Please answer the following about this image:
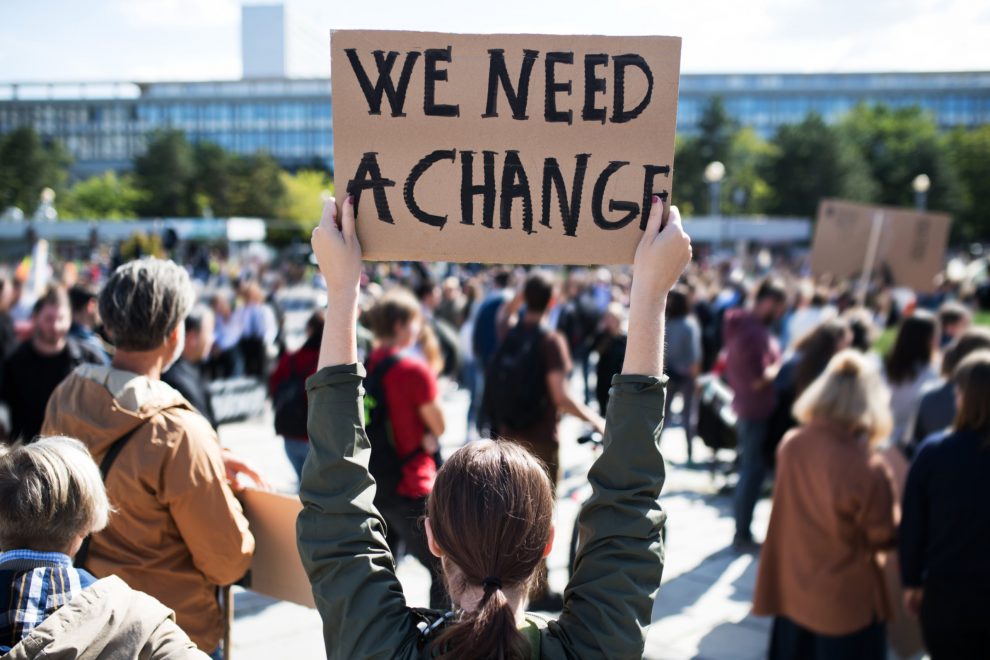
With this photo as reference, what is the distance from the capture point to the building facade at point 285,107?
4013 inches

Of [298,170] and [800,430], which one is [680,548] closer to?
[800,430]

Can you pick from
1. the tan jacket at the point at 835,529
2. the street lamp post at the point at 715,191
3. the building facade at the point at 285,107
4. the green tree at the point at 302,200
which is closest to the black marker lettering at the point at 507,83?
the tan jacket at the point at 835,529

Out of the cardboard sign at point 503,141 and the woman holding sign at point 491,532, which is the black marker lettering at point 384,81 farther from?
the woman holding sign at point 491,532

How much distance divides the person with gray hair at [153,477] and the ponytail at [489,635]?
3.57 feet

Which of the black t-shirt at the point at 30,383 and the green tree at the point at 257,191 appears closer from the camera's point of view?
the black t-shirt at the point at 30,383

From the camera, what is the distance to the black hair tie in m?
1.38

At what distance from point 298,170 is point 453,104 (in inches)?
4296

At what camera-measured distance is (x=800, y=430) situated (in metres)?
3.70

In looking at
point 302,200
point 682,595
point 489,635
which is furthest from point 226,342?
point 302,200

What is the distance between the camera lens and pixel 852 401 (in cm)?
357

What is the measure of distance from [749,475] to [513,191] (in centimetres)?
491

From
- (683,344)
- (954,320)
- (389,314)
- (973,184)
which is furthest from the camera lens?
(973,184)

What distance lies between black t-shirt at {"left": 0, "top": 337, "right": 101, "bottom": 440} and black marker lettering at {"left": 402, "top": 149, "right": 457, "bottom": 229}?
3516 millimetres

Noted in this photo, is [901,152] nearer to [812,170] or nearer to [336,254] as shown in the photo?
[812,170]
